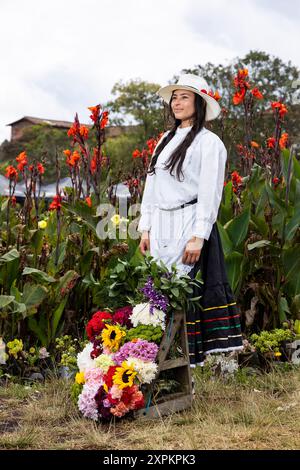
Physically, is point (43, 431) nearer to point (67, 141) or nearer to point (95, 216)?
point (95, 216)

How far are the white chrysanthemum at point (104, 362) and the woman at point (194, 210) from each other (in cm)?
44

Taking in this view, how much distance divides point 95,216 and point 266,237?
1.25m

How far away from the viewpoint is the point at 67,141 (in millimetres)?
30172

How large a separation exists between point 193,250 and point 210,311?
430 mm

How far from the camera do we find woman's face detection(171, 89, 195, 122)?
12.3 feet

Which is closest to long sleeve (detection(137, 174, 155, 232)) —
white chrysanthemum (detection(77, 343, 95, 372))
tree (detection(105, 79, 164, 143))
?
white chrysanthemum (detection(77, 343, 95, 372))

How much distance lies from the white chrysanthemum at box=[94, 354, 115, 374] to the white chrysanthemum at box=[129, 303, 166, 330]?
238 mm

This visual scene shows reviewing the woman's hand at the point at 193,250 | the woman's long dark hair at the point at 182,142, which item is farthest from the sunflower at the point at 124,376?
the woman's long dark hair at the point at 182,142

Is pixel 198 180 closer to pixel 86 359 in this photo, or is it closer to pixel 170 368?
pixel 170 368

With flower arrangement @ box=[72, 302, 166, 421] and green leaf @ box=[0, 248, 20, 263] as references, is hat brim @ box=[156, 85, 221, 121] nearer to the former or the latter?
flower arrangement @ box=[72, 302, 166, 421]

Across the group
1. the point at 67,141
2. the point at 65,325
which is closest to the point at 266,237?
the point at 65,325

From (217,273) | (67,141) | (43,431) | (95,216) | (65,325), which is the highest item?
(67,141)

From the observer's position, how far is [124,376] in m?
3.46

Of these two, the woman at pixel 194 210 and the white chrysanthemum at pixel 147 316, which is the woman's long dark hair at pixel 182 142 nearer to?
the woman at pixel 194 210
